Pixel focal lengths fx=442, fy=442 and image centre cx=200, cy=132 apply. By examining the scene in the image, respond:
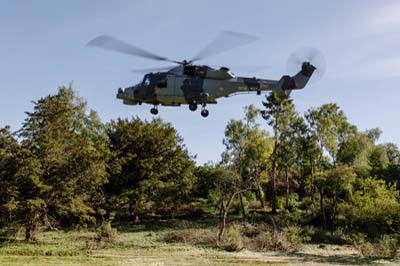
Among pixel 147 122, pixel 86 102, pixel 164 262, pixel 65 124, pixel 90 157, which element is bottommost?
pixel 164 262

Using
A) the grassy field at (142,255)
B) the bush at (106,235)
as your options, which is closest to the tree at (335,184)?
the grassy field at (142,255)

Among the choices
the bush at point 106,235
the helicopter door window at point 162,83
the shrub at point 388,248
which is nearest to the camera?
the helicopter door window at point 162,83

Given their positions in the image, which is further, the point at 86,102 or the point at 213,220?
the point at 86,102

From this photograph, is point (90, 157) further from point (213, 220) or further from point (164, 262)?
point (213, 220)

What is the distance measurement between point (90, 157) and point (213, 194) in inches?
748

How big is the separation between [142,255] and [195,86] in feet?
27.3

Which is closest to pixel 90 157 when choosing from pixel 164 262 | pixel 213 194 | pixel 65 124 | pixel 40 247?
pixel 65 124

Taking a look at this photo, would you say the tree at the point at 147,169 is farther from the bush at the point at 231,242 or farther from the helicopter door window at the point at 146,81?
the helicopter door window at the point at 146,81

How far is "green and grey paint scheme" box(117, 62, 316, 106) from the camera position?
15.8m

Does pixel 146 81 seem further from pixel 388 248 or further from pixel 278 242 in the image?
pixel 388 248

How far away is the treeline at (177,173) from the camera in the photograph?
24.3m

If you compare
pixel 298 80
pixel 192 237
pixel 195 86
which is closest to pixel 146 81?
pixel 195 86

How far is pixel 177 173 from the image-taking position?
38812mm

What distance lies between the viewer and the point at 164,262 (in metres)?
17.1
